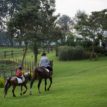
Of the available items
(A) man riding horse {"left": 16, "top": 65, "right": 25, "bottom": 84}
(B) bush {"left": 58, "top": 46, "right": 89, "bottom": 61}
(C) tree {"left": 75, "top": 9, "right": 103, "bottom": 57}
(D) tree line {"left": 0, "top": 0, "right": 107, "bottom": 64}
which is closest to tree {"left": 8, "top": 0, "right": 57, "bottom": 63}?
(D) tree line {"left": 0, "top": 0, "right": 107, "bottom": 64}

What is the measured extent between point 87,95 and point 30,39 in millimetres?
23878

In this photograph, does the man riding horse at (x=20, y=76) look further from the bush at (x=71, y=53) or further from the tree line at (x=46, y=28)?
the bush at (x=71, y=53)

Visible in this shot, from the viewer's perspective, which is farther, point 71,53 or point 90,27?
point 90,27

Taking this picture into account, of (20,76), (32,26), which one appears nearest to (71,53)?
(32,26)

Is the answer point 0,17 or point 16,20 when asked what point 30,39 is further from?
point 0,17

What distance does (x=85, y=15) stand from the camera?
5431 cm

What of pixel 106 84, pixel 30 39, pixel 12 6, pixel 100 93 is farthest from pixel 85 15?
pixel 12 6

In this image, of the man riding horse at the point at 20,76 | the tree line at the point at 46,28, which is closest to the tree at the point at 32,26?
the tree line at the point at 46,28

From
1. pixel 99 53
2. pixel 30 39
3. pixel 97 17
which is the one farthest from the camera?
pixel 99 53

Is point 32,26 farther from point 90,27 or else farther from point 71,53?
point 90,27

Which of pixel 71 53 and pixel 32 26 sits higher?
pixel 32 26

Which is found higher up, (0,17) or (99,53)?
(0,17)

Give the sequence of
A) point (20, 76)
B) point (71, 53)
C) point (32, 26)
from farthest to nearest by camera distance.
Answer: point (71, 53), point (32, 26), point (20, 76)

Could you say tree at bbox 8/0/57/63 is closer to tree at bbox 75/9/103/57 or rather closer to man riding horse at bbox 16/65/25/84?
tree at bbox 75/9/103/57
